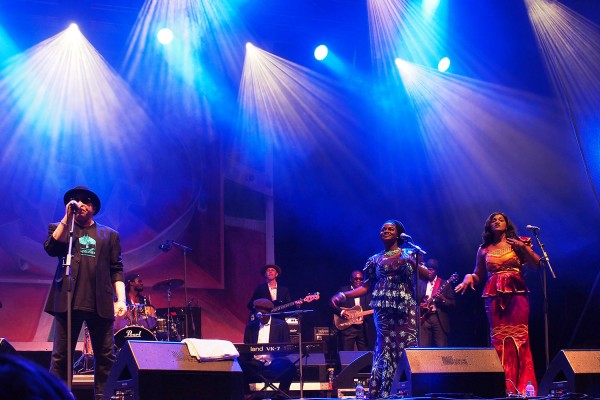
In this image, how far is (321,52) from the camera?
516 inches

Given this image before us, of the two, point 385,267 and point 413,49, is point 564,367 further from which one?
point 413,49

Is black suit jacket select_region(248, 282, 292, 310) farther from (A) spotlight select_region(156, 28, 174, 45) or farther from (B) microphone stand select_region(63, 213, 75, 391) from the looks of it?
(B) microphone stand select_region(63, 213, 75, 391)

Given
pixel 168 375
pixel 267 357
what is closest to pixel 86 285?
pixel 168 375

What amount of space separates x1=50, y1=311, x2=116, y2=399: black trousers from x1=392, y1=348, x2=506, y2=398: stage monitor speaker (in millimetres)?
2457

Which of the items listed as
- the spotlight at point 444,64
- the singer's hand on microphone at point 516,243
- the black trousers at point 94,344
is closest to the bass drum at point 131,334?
the black trousers at point 94,344

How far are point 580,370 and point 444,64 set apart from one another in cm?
800

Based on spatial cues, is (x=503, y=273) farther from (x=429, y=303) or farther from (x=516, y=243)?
(x=429, y=303)

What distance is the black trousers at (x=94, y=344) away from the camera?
5957 millimetres

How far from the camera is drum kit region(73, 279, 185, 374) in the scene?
9828 millimetres

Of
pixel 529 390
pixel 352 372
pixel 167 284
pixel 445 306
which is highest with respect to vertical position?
pixel 167 284

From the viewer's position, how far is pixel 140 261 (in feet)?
39.3

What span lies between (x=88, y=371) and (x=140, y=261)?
2.58 metres

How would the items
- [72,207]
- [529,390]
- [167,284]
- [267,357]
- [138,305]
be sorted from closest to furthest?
[72,207] → [529,390] → [138,305] → [267,357] → [167,284]

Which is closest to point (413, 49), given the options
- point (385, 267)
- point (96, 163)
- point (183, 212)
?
point (183, 212)
